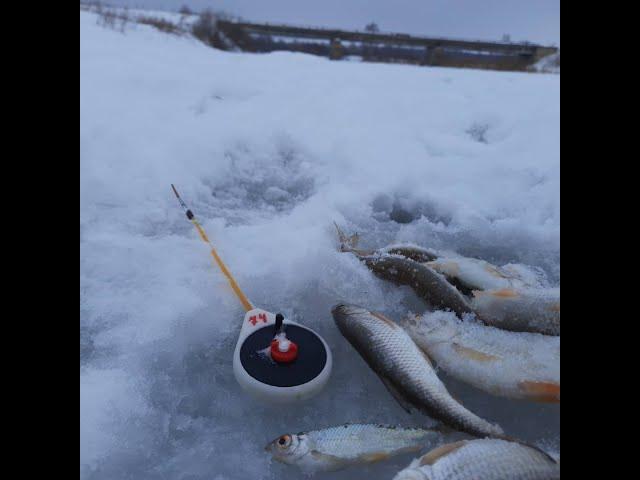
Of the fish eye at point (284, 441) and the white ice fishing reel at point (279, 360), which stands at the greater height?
the white ice fishing reel at point (279, 360)

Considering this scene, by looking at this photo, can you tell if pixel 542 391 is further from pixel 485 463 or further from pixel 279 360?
pixel 279 360

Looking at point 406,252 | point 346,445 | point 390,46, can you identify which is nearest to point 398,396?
point 346,445

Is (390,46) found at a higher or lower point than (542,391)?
higher

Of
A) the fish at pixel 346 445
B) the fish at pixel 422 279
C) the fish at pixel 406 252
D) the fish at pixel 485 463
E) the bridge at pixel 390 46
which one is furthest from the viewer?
the bridge at pixel 390 46

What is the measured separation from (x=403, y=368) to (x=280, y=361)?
0.49m

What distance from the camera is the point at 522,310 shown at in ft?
6.72

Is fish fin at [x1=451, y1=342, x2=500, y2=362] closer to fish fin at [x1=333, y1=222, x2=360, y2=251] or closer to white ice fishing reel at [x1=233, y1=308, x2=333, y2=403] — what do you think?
white ice fishing reel at [x1=233, y1=308, x2=333, y2=403]

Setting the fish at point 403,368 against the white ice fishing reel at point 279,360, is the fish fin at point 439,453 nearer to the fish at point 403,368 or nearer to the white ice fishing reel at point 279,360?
the fish at point 403,368

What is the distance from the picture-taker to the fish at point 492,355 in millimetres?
1670

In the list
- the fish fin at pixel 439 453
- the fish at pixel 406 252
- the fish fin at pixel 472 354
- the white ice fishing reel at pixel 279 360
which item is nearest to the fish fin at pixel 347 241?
the fish at pixel 406 252

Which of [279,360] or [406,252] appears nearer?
[279,360]

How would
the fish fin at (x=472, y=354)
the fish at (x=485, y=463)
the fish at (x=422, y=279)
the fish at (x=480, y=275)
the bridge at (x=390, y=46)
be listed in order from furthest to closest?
the bridge at (x=390, y=46), the fish at (x=480, y=275), the fish at (x=422, y=279), the fish fin at (x=472, y=354), the fish at (x=485, y=463)

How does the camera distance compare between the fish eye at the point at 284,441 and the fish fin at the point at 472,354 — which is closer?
the fish eye at the point at 284,441
